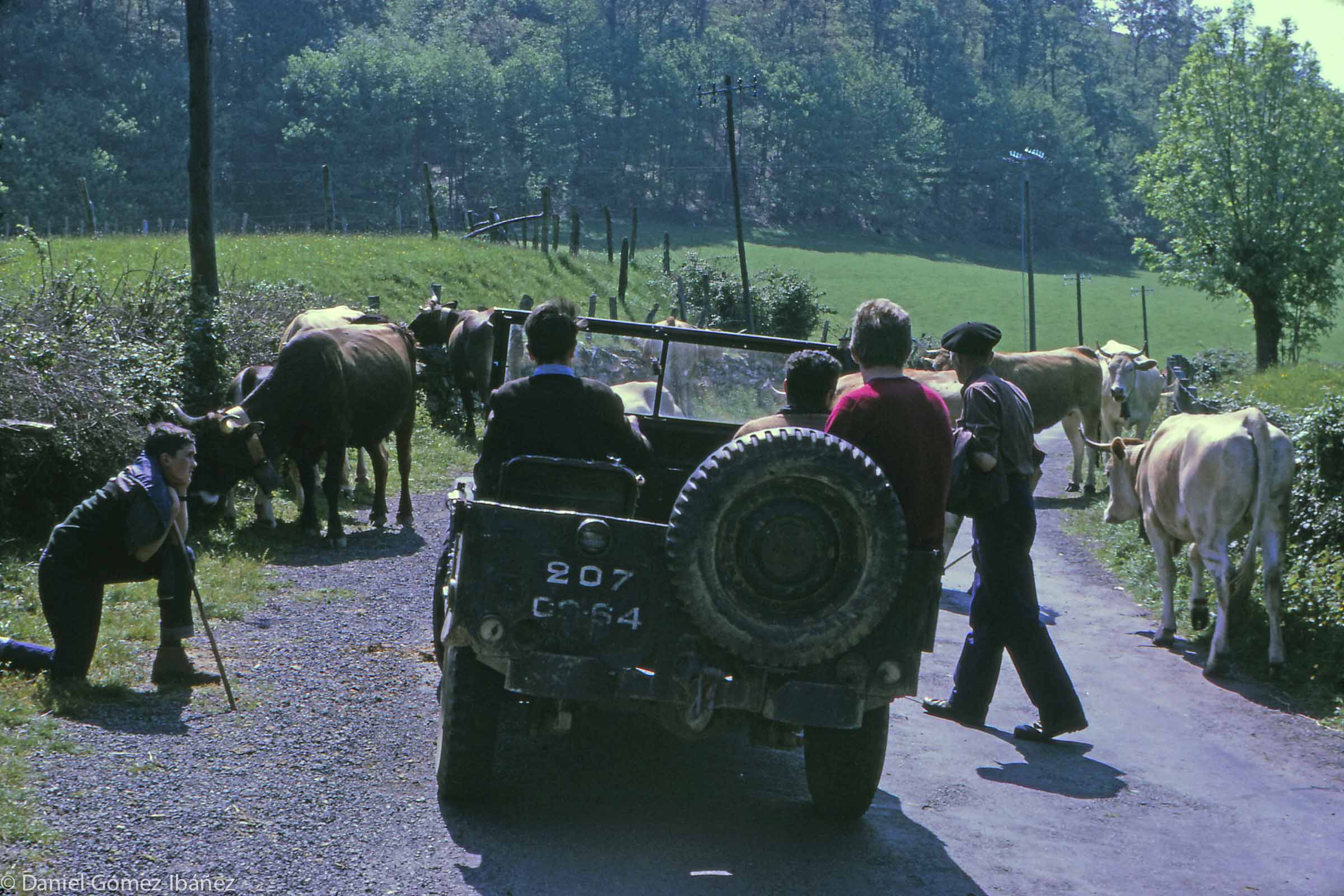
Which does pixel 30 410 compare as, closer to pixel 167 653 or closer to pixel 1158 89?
pixel 167 653

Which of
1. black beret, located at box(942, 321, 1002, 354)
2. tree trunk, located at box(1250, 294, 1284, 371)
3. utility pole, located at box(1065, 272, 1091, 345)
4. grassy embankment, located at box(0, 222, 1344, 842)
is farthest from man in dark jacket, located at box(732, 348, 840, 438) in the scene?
utility pole, located at box(1065, 272, 1091, 345)

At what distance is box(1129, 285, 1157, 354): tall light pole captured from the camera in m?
67.1

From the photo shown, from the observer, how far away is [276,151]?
7944cm

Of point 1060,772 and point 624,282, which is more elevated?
point 624,282

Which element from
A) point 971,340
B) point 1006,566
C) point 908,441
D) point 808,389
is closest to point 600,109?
point 971,340

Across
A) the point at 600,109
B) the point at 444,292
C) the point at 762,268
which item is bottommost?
the point at 444,292

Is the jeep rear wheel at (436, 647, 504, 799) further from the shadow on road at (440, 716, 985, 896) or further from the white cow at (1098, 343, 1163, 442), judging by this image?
the white cow at (1098, 343, 1163, 442)

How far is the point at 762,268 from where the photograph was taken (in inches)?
2835

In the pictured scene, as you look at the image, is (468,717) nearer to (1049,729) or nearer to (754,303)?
(1049,729)

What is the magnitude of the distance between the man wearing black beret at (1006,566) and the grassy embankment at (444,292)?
164 inches

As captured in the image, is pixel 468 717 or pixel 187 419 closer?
pixel 468 717

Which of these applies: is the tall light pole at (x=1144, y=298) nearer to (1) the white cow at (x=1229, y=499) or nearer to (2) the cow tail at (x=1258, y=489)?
(1) the white cow at (x=1229, y=499)

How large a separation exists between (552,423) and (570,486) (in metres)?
0.35

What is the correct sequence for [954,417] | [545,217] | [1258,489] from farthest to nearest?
[545,217] → [954,417] → [1258,489]
